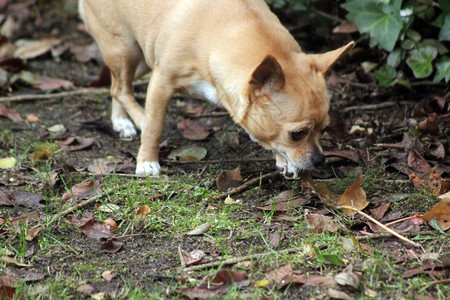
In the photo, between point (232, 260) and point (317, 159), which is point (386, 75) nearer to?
point (317, 159)

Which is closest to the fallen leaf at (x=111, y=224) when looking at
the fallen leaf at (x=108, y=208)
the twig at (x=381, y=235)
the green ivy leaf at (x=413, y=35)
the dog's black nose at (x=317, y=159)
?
the fallen leaf at (x=108, y=208)

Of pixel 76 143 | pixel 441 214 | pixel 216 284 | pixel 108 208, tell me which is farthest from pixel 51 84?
pixel 441 214

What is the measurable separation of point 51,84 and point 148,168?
7.20ft

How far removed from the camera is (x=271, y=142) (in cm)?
404

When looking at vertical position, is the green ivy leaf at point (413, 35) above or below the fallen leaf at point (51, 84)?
A: above

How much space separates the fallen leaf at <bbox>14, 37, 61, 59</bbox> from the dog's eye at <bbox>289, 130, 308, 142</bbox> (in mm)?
3984

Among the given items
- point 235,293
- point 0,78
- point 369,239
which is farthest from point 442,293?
point 0,78

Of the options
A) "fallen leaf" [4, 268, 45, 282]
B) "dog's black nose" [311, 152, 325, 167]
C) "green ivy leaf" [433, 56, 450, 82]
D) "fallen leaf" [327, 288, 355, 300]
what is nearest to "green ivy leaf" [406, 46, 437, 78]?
"green ivy leaf" [433, 56, 450, 82]

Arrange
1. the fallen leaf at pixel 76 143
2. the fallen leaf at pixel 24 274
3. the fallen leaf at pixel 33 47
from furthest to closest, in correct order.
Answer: the fallen leaf at pixel 33 47, the fallen leaf at pixel 76 143, the fallen leaf at pixel 24 274

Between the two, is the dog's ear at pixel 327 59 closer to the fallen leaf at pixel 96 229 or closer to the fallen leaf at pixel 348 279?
the fallen leaf at pixel 348 279

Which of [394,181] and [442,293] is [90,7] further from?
[442,293]

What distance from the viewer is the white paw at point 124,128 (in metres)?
5.41

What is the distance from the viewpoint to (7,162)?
4578 mm

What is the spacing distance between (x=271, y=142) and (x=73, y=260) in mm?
1477
